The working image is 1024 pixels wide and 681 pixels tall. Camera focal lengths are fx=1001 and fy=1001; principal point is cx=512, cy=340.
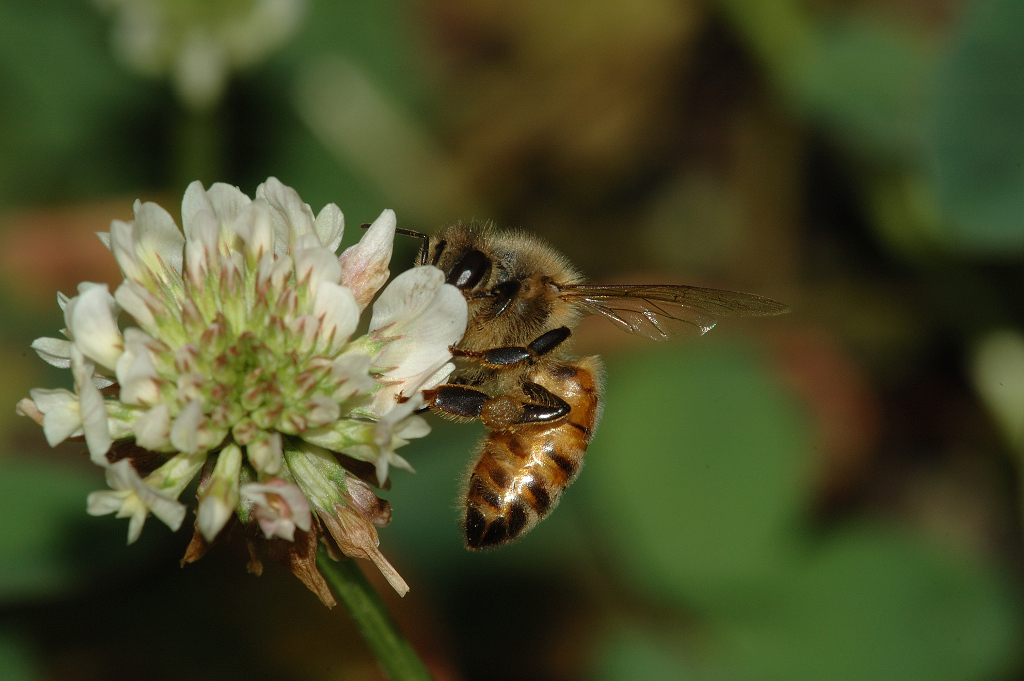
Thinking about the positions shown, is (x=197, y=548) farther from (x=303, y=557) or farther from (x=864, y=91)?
(x=864, y=91)

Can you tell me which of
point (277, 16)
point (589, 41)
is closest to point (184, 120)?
point (277, 16)

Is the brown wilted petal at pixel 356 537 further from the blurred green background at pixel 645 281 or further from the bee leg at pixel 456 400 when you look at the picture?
the blurred green background at pixel 645 281

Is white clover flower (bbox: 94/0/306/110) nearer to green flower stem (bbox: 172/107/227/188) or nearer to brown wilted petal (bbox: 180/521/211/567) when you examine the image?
green flower stem (bbox: 172/107/227/188)

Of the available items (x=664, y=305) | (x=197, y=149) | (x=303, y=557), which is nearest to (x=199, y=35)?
(x=197, y=149)

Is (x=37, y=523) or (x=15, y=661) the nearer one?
(x=37, y=523)

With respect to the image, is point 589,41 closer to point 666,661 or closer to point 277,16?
point 277,16

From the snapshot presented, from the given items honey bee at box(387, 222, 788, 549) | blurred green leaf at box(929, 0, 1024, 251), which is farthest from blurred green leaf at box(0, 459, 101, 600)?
blurred green leaf at box(929, 0, 1024, 251)

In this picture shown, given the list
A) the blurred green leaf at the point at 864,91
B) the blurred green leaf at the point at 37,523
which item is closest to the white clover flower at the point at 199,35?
the blurred green leaf at the point at 37,523
